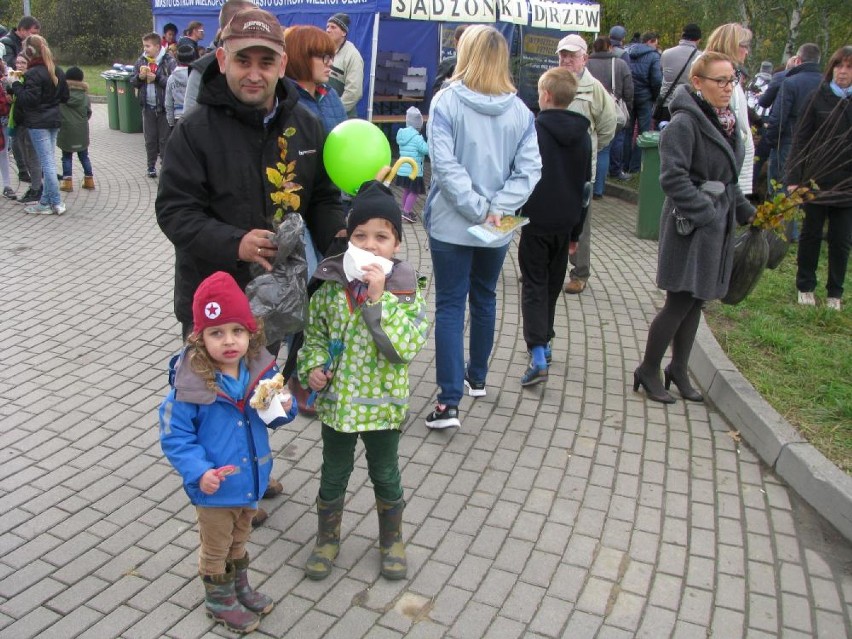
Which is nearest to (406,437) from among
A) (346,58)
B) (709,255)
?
(709,255)

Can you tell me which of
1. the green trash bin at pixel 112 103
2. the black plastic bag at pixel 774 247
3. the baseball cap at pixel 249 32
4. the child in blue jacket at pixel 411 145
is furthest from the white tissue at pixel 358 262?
the green trash bin at pixel 112 103

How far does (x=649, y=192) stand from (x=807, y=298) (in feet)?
8.54

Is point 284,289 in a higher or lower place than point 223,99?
lower

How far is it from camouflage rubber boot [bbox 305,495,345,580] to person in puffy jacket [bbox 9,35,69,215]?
7068 millimetres

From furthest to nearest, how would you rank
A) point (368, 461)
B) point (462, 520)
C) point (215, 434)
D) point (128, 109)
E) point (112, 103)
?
point (112, 103), point (128, 109), point (462, 520), point (368, 461), point (215, 434)

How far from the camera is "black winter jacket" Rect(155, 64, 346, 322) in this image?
2920 millimetres

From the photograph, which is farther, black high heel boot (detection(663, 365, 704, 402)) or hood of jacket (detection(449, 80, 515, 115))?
black high heel boot (detection(663, 365, 704, 402))

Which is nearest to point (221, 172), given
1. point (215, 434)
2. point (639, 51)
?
point (215, 434)

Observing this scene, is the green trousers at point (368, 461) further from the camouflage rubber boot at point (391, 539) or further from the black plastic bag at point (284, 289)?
the black plastic bag at point (284, 289)

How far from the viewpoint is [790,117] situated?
27.9 ft

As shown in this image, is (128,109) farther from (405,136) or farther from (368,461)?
(368,461)

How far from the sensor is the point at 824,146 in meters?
6.16

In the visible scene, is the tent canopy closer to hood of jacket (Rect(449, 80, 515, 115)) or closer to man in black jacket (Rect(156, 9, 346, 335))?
hood of jacket (Rect(449, 80, 515, 115))

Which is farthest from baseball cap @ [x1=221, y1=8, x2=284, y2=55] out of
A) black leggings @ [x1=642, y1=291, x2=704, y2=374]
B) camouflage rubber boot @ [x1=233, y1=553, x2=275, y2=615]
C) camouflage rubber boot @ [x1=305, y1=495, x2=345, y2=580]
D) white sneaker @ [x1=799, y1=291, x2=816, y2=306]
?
white sneaker @ [x1=799, y1=291, x2=816, y2=306]
